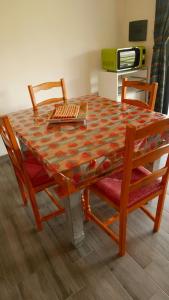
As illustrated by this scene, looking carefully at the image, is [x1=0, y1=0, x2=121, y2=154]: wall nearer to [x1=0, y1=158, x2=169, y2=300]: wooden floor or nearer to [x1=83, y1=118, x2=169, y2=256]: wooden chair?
[x1=0, y1=158, x2=169, y2=300]: wooden floor

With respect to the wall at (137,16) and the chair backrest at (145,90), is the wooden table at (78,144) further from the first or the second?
the wall at (137,16)

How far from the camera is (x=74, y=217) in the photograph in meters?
1.29

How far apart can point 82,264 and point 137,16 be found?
2.96m

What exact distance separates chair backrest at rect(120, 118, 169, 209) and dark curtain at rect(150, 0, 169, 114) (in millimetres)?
1609

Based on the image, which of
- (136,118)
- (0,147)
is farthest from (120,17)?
(0,147)

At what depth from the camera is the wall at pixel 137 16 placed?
2.55 meters

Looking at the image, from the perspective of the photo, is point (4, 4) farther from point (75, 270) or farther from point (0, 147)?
point (75, 270)

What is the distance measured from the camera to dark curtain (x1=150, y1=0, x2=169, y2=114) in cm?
235

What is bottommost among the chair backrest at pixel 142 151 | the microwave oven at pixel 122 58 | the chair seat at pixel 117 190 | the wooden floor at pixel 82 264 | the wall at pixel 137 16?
the wooden floor at pixel 82 264

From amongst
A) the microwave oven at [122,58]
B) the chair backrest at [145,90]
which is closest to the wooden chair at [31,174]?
the chair backrest at [145,90]

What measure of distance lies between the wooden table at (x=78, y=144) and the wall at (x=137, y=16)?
1.58 m

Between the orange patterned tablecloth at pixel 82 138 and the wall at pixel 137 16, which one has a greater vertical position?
the wall at pixel 137 16

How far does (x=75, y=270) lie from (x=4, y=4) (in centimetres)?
245

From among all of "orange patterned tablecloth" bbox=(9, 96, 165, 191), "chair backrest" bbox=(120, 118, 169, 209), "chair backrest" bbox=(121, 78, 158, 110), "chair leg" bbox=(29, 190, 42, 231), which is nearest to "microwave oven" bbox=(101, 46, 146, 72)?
"chair backrest" bbox=(121, 78, 158, 110)
